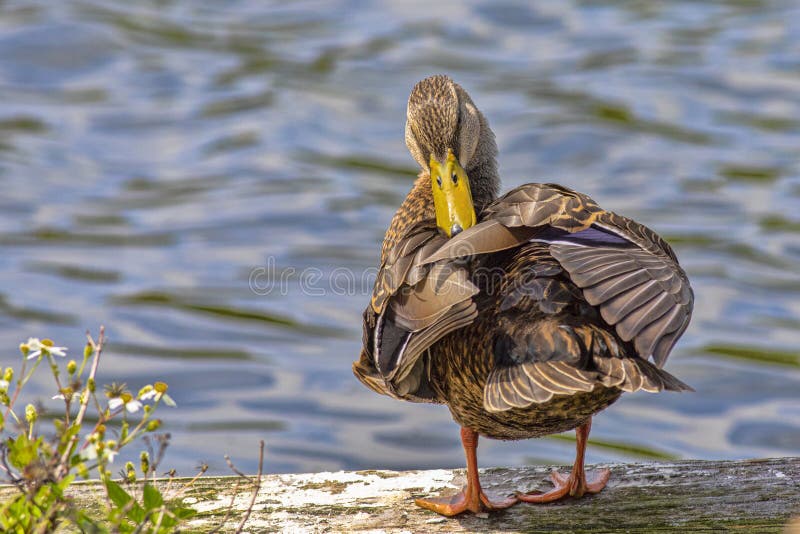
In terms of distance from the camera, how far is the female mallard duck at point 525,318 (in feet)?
10.4

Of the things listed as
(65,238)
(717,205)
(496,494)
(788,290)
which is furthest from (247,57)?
(496,494)

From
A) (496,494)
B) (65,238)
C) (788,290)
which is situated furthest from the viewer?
(65,238)

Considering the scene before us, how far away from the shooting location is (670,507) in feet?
11.7

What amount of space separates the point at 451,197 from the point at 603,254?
942 millimetres

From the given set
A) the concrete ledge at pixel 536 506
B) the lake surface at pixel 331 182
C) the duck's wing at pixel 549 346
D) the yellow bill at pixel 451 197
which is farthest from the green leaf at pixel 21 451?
the lake surface at pixel 331 182

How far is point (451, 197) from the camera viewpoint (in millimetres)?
4180

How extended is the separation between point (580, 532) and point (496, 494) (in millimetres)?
467

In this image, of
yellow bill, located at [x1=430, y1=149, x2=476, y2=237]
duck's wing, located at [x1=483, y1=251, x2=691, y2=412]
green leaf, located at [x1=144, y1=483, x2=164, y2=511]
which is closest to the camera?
green leaf, located at [x1=144, y1=483, x2=164, y2=511]

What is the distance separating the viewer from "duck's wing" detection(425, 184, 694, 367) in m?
3.15

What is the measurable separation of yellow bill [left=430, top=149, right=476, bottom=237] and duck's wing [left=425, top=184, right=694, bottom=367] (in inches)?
7.3

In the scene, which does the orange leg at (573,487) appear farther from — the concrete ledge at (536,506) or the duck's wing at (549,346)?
the duck's wing at (549,346)

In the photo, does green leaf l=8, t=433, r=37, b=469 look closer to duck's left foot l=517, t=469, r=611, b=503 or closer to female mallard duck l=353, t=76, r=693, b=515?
female mallard duck l=353, t=76, r=693, b=515

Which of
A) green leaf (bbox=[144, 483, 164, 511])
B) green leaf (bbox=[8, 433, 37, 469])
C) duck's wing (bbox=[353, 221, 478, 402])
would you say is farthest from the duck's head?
green leaf (bbox=[8, 433, 37, 469])

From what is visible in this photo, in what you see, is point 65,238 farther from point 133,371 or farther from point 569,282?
point 569,282
